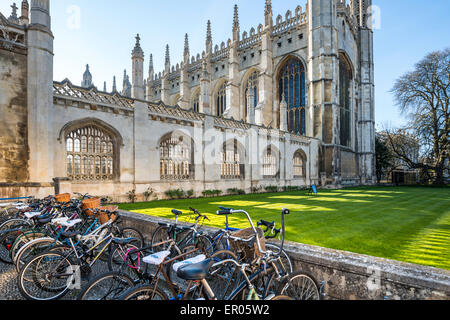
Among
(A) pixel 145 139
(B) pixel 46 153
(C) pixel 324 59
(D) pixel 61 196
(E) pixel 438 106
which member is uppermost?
(C) pixel 324 59

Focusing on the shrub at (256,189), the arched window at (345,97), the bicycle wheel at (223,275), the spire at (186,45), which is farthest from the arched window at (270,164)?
the spire at (186,45)

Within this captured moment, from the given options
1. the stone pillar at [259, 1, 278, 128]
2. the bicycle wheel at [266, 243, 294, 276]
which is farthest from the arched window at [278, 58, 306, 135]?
the bicycle wheel at [266, 243, 294, 276]

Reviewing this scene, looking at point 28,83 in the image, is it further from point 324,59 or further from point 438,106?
point 438,106

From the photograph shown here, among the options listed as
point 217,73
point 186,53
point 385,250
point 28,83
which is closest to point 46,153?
point 28,83

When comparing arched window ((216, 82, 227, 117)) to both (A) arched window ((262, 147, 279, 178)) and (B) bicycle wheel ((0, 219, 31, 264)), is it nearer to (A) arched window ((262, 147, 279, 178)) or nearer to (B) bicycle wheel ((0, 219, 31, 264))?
(A) arched window ((262, 147, 279, 178))

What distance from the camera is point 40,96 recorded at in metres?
9.04

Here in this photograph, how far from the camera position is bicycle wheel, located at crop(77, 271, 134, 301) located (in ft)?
7.58

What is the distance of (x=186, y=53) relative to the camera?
37906mm

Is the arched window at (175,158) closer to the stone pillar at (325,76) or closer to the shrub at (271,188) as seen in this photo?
the shrub at (271,188)

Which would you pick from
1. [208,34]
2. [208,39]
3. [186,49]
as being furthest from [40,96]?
[186,49]

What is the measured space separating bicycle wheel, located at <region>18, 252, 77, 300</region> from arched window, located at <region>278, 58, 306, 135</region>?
97.1ft

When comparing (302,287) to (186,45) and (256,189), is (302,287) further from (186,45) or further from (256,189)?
(186,45)

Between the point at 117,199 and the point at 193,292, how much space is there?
10691mm
